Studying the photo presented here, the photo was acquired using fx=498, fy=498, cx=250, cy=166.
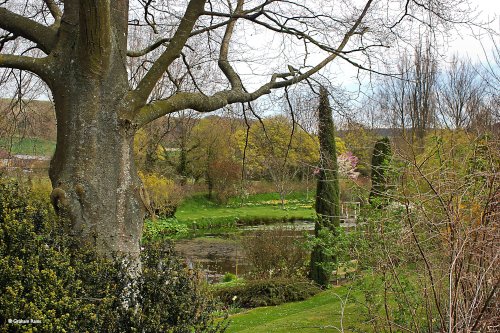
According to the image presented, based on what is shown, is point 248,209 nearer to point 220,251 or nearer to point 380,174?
point 220,251

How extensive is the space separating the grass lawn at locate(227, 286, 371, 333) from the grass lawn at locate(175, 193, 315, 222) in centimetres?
1676

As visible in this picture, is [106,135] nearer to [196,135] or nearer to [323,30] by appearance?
[323,30]

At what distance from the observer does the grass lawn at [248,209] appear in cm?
2877

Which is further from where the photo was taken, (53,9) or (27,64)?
(53,9)

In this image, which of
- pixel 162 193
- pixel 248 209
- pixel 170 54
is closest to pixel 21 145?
pixel 170 54

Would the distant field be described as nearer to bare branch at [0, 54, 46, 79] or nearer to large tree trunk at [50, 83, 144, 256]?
bare branch at [0, 54, 46, 79]

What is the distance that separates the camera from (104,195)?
4.28m

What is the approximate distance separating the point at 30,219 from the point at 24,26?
225 cm

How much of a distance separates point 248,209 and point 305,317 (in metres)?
24.5

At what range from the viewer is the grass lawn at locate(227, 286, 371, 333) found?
257 inches

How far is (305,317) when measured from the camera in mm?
7914

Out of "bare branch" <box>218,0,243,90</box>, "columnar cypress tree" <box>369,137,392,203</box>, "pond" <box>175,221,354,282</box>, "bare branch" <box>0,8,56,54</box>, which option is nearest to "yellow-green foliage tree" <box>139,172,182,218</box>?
"pond" <box>175,221,354,282</box>

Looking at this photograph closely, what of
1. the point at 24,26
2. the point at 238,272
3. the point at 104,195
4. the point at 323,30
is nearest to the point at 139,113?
the point at 104,195

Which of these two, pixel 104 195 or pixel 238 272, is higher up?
pixel 104 195
